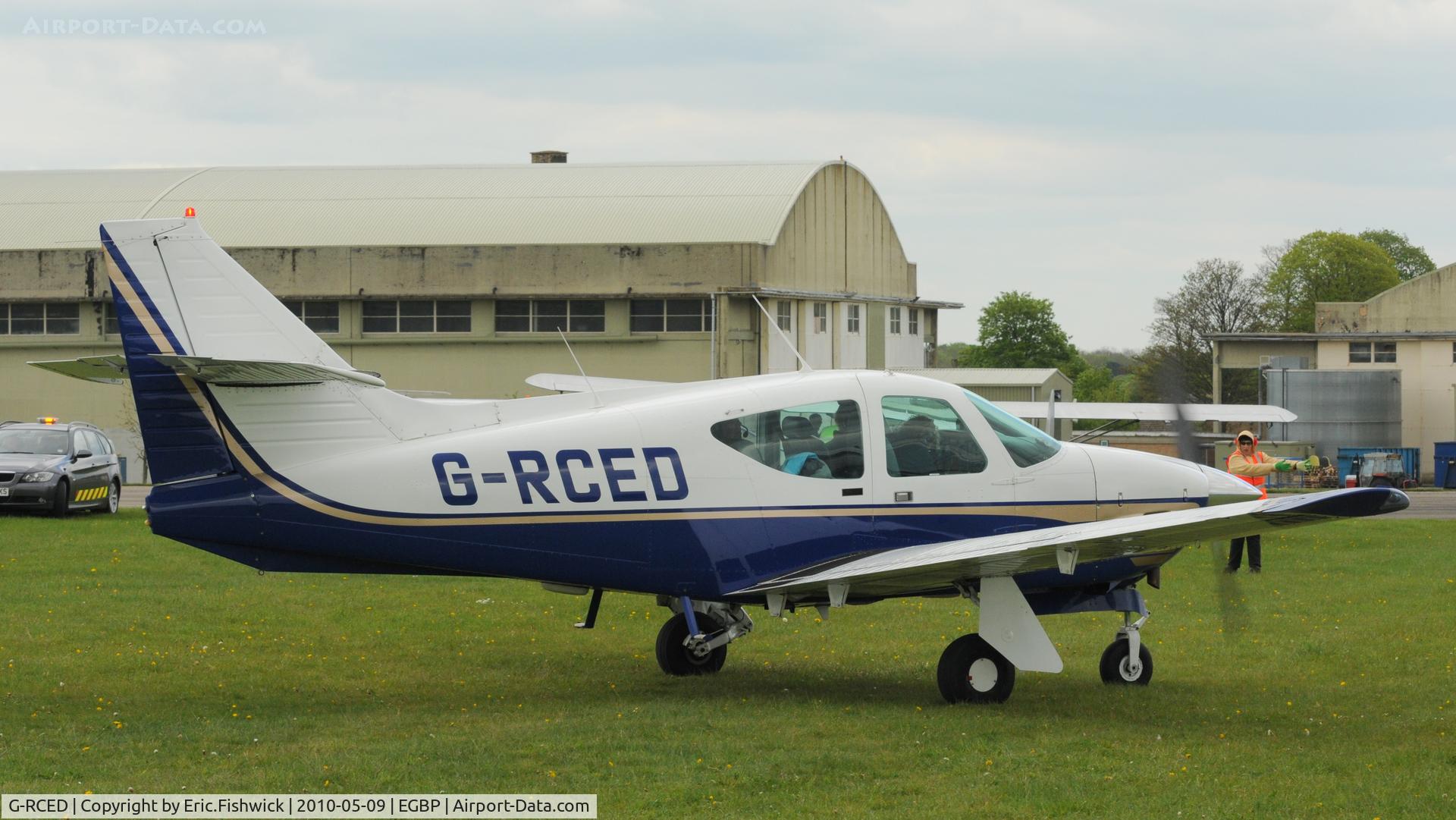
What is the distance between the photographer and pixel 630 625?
16250mm

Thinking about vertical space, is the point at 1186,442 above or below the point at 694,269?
below

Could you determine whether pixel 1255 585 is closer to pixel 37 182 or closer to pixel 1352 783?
pixel 1352 783

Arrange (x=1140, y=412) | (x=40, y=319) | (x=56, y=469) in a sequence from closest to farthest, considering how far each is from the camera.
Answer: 1. (x=1140, y=412)
2. (x=56, y=469)
3. (x=40, y=319)

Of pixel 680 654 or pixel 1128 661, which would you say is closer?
pixel 1128 661

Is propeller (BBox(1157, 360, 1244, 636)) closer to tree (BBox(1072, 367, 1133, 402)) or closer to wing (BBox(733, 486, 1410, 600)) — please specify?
wing (BBox(733, 486, 1410, 600))

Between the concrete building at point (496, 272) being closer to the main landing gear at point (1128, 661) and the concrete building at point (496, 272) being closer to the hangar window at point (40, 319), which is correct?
the hangar window at point (40, 319)

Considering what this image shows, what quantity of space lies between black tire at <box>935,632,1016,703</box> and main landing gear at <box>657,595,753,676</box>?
1865 millimetres

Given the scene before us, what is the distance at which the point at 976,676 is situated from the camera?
11.7 m

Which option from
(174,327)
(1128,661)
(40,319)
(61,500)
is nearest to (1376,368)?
(61,500)

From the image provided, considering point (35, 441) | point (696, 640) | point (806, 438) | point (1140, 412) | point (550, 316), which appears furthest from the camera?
point (550, 316)

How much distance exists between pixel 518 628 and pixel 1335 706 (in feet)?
26.7

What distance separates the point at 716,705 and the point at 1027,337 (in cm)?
10584

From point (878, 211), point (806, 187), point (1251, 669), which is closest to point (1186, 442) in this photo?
point (1251, 669)

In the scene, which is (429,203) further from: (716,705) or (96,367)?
(716,705)
